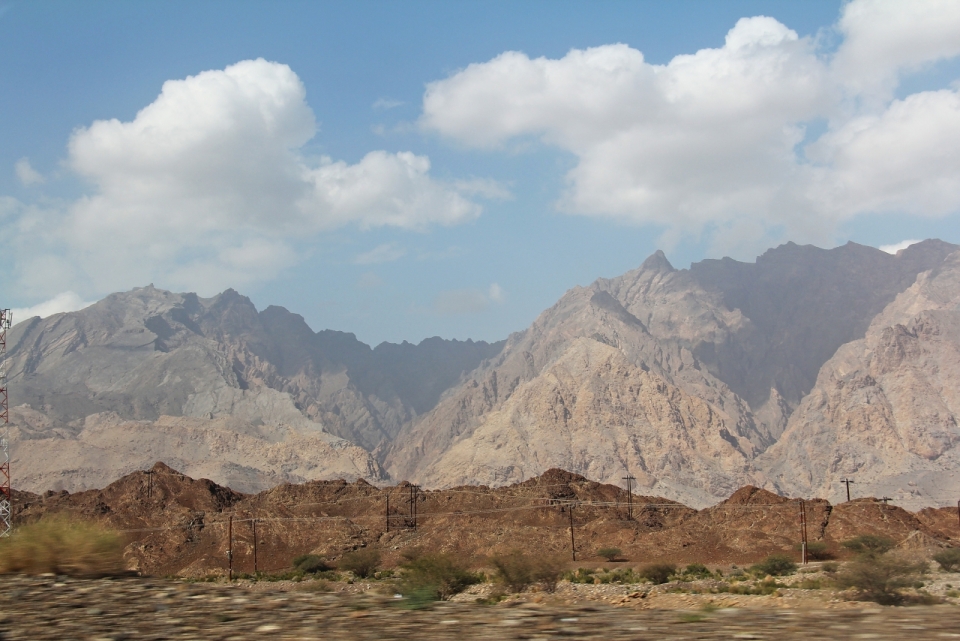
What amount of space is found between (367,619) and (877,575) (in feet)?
65.2

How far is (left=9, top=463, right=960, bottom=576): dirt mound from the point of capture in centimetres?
8150

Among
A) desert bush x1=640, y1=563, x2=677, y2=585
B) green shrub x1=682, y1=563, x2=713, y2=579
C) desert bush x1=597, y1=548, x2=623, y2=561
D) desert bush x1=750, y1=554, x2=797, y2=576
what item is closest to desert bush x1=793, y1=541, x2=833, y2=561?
desert bush x1=750, y1=554, x2=797, y2=576

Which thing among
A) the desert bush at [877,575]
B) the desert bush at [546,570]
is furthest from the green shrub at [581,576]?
the desert bush at [877,575]

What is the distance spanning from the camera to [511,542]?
83.1 m

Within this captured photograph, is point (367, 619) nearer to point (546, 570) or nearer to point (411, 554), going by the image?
point (546, 570)

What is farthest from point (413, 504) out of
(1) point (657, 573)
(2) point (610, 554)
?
(1) point (657, 573)

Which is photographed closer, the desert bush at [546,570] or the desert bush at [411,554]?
the desert bush at [546,570]

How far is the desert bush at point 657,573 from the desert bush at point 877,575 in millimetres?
32006

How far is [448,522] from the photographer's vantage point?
97438 millimetres

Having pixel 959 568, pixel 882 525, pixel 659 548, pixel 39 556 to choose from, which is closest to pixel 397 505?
pixel 659 548

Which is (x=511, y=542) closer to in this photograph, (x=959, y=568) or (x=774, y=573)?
(x=774, y=573)

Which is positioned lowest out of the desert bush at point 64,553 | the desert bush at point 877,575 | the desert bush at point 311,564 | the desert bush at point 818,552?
the desert bush at point 818,552

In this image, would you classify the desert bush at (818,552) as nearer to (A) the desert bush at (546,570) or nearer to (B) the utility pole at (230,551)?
(A) the desert bush at (546,570)

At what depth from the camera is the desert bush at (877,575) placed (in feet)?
71.3
